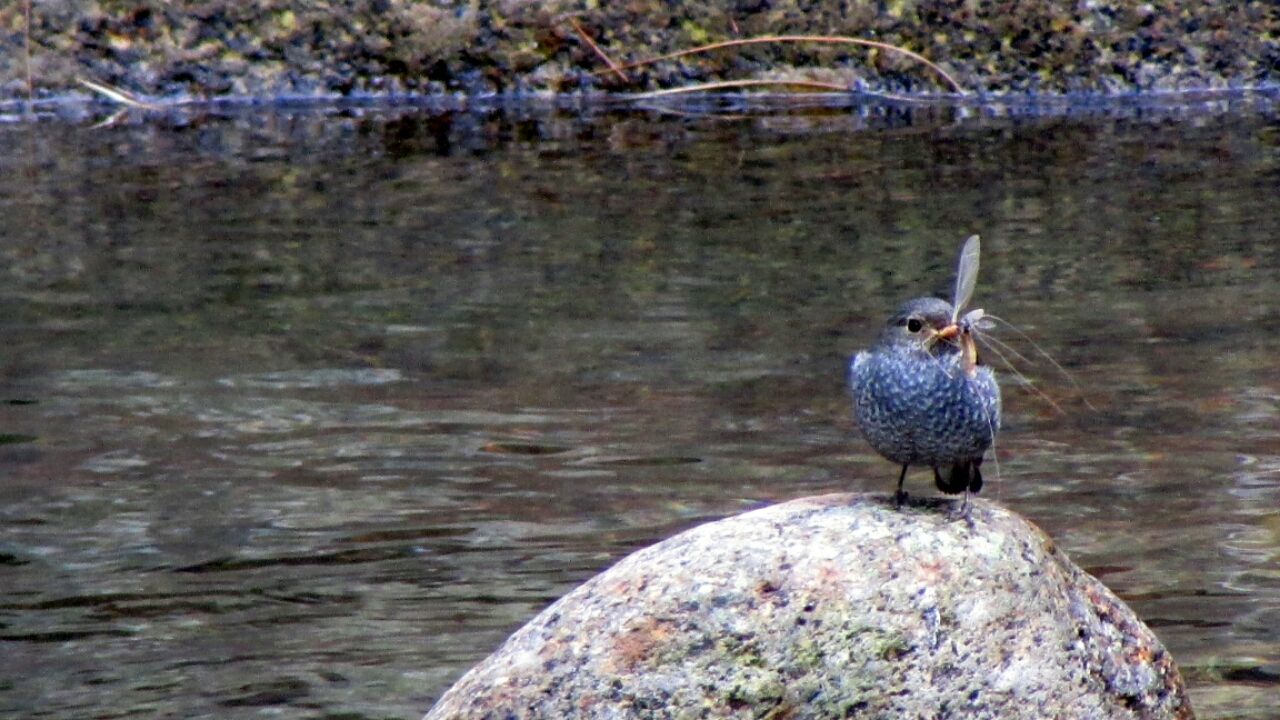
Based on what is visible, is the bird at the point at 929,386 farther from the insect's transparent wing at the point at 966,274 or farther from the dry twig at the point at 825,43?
the dry twig at the point at 825,43

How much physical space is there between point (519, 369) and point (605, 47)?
4.98m

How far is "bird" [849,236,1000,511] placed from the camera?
4.15m

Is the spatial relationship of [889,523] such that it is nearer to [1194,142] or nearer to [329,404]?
[329,404]

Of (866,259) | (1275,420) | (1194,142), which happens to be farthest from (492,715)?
(1194,142)

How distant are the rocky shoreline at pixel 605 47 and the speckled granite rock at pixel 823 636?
7645mm

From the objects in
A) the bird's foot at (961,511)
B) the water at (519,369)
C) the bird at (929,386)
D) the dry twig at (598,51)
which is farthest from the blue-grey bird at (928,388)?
the dry twig at (598,51)

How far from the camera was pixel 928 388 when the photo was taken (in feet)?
13.6

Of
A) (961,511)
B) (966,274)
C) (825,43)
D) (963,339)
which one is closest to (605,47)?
(825,43)

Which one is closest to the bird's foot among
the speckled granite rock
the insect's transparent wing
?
the speckled granite rock

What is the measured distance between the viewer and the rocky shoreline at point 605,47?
1158 cm

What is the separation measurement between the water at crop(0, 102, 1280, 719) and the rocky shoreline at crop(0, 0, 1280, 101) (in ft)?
2.03

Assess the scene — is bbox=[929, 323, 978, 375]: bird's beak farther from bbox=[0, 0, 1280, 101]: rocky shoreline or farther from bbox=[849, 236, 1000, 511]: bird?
bbox=[0, 0, 1280, 101]: rocky shoreline

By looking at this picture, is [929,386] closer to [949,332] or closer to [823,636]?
[949,332]

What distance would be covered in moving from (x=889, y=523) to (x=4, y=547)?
9.49 ft
